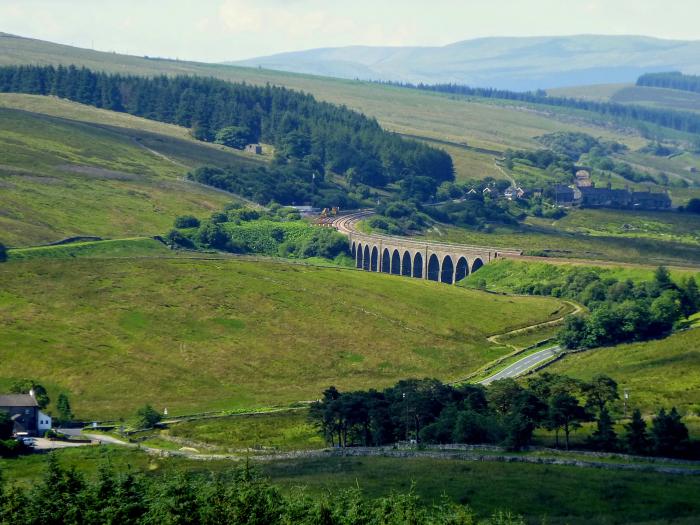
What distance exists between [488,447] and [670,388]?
1042 inches

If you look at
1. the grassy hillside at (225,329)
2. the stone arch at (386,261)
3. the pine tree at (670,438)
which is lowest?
the stone arch at (386,261)

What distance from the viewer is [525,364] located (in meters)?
121

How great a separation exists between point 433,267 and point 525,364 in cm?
7085

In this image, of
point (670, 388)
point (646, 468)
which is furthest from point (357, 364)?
point (646, 468)

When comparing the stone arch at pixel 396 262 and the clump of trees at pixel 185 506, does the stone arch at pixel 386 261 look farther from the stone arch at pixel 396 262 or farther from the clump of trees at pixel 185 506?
the clump of trees at pixel 185 506

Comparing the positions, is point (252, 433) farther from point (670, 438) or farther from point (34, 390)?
point (670, 438)

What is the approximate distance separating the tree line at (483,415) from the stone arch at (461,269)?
88.6 metres

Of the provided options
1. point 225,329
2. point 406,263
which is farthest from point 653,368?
point 406,263

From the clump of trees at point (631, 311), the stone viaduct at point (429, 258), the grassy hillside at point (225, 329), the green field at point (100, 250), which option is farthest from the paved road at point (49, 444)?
the stone viaduct at point (429, 258)

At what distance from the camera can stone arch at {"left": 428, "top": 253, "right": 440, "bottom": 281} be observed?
190250mm

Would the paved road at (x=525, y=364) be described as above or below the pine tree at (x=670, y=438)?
below

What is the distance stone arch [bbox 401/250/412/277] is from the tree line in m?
98.5

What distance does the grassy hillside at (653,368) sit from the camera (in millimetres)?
96562

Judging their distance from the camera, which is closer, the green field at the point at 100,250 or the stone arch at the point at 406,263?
the green field at the point at 100,250
